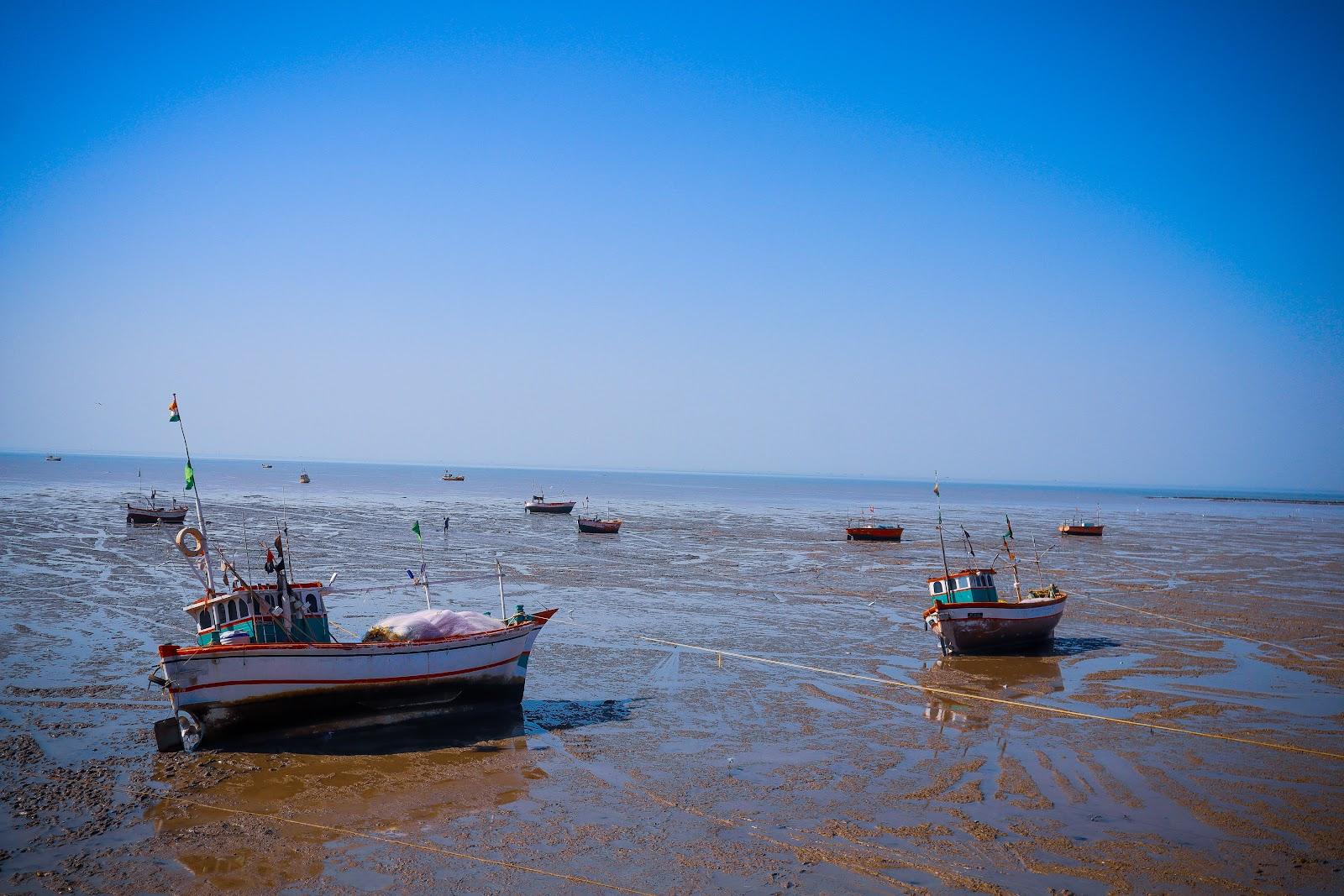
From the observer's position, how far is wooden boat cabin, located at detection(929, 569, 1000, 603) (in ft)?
95.6

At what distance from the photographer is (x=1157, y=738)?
19453 mm

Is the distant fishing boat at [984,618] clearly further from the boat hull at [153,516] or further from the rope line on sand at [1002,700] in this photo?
the boat hull at [153,516]

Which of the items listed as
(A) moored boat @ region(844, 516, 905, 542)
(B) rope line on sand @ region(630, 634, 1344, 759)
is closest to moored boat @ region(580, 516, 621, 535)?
Result: (A) moored boat @ region(844, 516, 905, 542)

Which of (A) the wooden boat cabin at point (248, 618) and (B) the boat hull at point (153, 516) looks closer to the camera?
(A) the wooden boat cabin at point (248, 618)

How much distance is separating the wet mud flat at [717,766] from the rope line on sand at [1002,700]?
23cm

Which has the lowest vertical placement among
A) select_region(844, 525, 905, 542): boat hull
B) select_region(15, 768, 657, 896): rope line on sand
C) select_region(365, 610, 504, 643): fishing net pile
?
select_region(15, 768, 657, 896): rope line on sand

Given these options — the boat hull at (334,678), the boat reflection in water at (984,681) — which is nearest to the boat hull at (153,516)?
Answer: the boat hull at (334,678)

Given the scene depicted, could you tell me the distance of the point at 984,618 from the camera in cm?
2831

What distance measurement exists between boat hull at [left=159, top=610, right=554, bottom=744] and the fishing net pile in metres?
0.46

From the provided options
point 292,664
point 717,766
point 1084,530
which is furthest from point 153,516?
point 1084,530

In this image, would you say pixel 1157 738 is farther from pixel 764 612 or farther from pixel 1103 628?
pixel 764 612

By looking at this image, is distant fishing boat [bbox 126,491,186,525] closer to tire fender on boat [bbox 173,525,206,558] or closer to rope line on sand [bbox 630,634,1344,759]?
rope line on sand [bbox 630,634,1344,759]

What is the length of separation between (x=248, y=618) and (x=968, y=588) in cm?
2283

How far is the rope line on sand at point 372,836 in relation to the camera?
1238 cm
